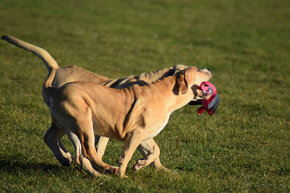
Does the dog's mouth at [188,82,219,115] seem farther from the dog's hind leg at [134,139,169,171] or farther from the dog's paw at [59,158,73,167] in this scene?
the dog's paw at [59,158,73,167]

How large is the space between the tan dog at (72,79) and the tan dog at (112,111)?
0.46 metres

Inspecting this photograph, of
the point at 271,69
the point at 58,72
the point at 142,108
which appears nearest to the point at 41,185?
the point at 142,108

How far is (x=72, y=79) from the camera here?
23.2 feet

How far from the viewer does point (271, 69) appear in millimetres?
14102

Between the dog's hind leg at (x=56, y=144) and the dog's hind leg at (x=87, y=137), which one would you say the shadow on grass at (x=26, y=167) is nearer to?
the dog's hind leg at (x=56, y=144)

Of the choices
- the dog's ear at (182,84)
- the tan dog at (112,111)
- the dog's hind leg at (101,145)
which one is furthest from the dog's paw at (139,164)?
the dog's ear at (182,84)

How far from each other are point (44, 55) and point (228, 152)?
3.18 meters

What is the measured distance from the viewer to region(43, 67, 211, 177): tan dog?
5.39 metres

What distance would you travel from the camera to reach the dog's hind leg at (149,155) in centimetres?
604

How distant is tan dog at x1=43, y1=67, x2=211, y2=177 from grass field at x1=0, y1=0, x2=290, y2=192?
17.5 inches

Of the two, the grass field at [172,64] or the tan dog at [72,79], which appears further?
the tan dog at [72,79]

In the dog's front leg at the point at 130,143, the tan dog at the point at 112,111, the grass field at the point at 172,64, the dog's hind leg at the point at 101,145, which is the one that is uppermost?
the tan dog at the point at 112,111

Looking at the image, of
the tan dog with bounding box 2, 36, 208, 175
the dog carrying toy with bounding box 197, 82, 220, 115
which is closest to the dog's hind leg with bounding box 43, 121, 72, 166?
the tan dog with bounding box 2, 36, 208, 175

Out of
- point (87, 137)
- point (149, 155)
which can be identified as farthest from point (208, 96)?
point (87, 137)
